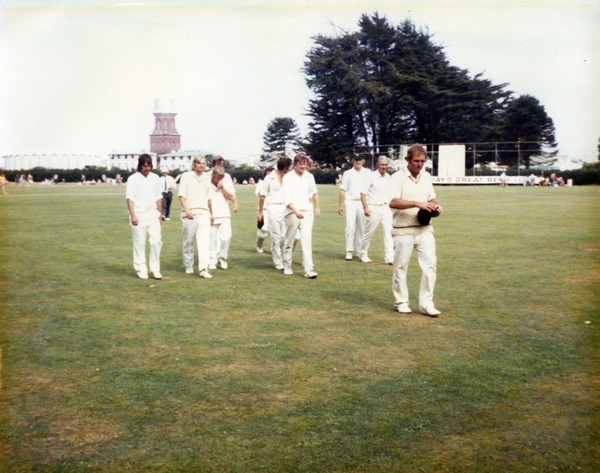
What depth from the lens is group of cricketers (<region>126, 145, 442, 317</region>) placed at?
8266 millimetres

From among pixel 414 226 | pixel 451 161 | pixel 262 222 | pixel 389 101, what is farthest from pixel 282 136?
pixel 414 226

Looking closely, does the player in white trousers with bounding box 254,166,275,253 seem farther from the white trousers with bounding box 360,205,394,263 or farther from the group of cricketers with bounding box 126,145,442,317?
the white trousers with bounding box 360,205,394,263

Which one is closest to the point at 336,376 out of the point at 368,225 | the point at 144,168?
A: the point at 144,168

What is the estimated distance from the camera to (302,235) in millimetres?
11016

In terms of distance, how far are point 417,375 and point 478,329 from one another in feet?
6.17

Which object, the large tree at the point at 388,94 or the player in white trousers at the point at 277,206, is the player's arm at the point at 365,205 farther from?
the large tree at the point at 388,94

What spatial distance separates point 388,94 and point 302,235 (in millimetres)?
48279

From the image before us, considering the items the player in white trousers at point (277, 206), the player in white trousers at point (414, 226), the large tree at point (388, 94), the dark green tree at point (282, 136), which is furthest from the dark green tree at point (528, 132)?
the player in white trousers at point (414, 226)

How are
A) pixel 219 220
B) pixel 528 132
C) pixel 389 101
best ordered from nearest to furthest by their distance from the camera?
pixel 219 220, pixel 389 101, pixel 528 132

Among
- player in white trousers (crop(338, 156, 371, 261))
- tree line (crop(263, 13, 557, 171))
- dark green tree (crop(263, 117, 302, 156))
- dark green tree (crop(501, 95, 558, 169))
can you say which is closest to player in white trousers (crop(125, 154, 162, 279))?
player in white trousers (crop(338, 156, 371, 261))

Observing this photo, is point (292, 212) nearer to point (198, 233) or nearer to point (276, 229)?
point (276, 229)

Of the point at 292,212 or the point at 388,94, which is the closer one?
the point at 292,212

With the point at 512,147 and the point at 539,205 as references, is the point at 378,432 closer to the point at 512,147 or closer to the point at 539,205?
the point at 539,205

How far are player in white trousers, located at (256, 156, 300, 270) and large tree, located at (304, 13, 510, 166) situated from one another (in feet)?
131
